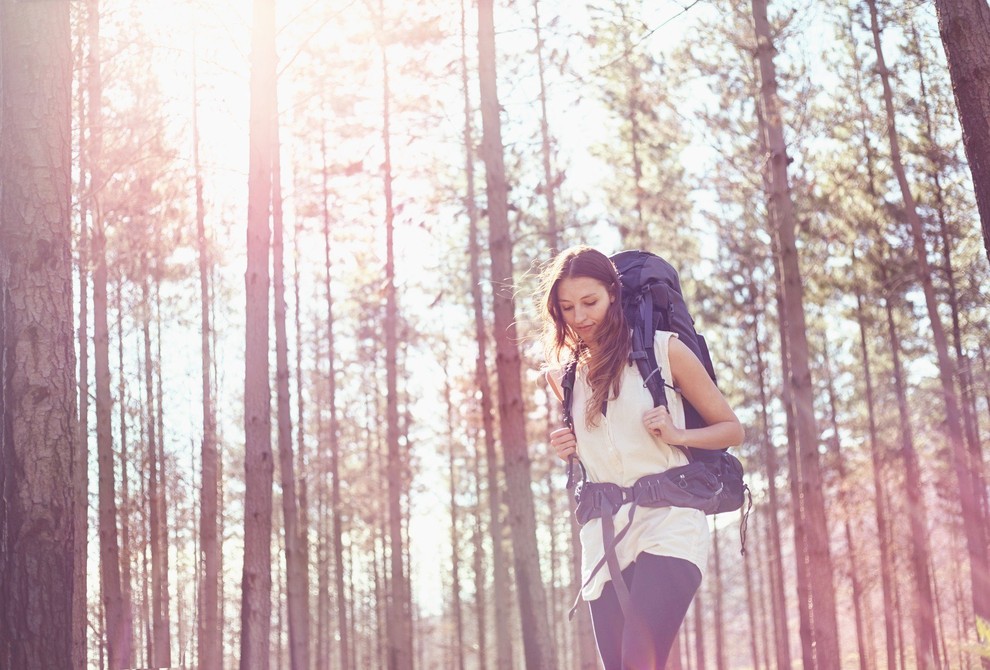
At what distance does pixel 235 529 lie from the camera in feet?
97.6

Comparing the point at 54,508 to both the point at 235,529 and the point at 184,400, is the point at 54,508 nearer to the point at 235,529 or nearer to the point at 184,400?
the point at 184,400

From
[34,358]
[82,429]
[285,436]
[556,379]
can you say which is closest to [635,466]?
[556,379]

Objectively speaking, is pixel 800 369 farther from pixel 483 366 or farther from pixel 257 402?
pixel 483 366

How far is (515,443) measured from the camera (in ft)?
36.0

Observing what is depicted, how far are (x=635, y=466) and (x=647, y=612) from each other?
17.5 inches

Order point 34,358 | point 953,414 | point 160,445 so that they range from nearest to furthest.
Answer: point 34,358, point 953,414, point 160,445

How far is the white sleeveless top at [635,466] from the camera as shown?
3.00m

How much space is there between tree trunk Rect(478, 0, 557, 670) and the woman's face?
7.33 metres

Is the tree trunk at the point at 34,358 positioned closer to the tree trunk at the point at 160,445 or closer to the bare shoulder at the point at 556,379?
the bare shoulder at the point at 556,379

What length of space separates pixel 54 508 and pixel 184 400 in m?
15.9

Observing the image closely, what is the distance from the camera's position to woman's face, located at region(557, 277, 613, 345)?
10.8 ft

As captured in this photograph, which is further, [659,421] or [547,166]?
[547,166]

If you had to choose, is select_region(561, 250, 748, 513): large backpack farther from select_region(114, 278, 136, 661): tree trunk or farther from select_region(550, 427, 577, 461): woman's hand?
select_region(114, 278, 136, 661): tree trunk

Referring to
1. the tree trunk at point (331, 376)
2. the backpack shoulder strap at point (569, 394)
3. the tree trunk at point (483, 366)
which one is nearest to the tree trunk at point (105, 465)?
the tree trunk at point (483, 366)
